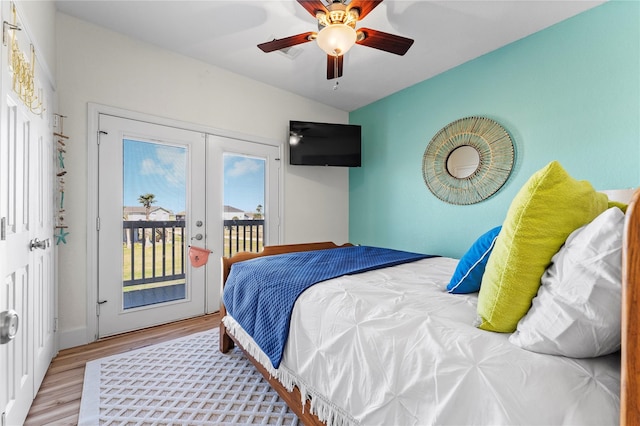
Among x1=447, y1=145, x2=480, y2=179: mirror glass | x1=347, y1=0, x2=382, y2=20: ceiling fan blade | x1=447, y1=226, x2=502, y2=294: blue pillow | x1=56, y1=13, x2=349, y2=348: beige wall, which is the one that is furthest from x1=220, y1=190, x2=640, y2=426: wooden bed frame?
x1=56, y1=13, x2=349, y2=348: beige wall

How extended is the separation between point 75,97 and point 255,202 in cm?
181

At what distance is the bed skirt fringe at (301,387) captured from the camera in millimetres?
1050

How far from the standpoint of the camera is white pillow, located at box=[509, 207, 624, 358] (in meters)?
0.65

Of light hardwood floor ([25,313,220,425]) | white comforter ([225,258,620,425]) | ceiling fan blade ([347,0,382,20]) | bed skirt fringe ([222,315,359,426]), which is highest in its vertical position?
ceiling fan blade ([347,0,382,20])

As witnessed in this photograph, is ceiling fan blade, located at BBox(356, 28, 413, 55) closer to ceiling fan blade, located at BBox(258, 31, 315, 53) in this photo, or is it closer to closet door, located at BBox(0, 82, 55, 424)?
ceiling fan blade, located at BBox(258, 31, 315, 53)

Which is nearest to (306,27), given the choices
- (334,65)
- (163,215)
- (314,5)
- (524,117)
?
(334,65)

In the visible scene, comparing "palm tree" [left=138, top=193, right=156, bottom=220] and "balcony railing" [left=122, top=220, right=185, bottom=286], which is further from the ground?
"palm tree" [left=138, top=193, right=156, bottom=220]

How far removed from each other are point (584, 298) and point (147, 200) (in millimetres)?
3026

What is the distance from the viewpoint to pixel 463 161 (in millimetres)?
2877

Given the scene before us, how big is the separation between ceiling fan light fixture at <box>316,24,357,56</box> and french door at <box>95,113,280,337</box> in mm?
1728

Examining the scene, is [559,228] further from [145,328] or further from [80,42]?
[80,42]

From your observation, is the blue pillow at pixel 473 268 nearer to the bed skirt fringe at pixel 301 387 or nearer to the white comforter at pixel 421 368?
the white comforter at pixel 421 368

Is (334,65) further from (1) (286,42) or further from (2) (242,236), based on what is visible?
(2) (242,236)

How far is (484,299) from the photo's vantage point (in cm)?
92
